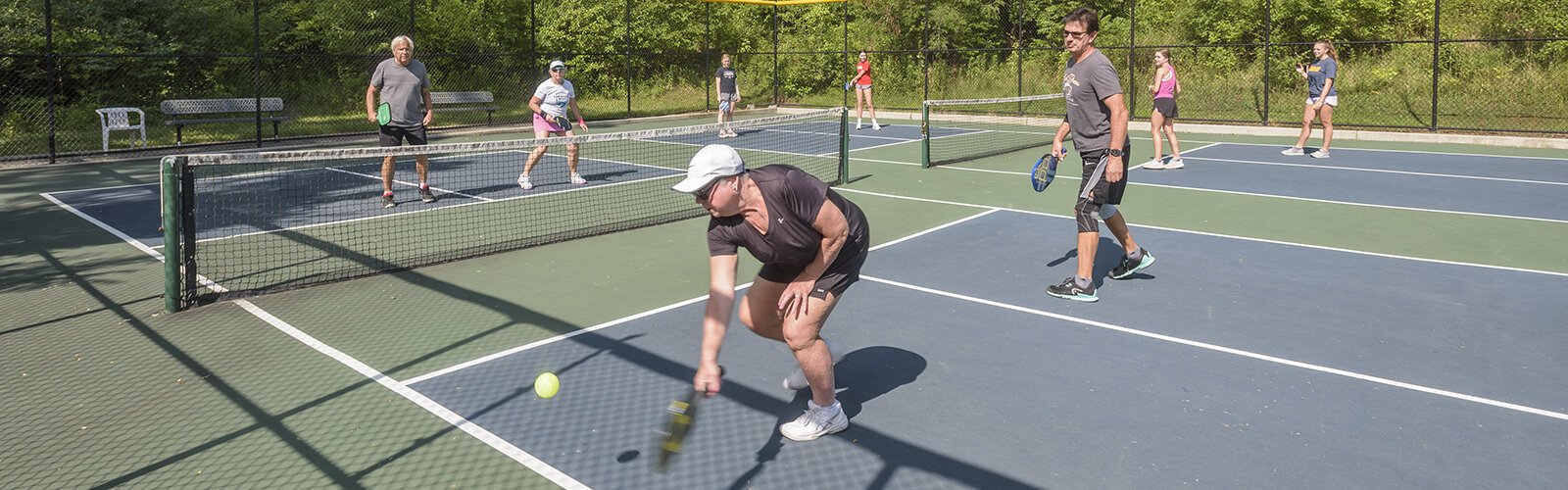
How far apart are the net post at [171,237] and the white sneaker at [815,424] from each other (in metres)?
4.85

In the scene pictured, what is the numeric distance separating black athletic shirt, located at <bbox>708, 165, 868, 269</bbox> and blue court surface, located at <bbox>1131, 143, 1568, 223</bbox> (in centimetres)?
1008

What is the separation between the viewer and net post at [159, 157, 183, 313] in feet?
23.4

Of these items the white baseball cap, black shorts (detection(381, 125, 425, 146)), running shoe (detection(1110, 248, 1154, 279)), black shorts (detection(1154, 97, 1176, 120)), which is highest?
black shorts (detection(1154, 97, 1176, 120))

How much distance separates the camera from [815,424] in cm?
477

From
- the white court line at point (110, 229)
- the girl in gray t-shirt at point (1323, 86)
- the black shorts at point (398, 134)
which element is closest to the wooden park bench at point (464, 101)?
the white court line at point (110, 229)

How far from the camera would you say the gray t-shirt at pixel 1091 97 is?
23.2 feet

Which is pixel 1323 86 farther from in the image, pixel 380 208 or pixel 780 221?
pixel 780 221

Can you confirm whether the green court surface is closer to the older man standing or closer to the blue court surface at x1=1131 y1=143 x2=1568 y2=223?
the blue court surface at x1=1131 y1=143 x2=1568 y2=223

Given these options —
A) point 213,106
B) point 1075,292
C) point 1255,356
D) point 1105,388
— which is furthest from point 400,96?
point 213,106

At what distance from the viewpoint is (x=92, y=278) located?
8.27 metres

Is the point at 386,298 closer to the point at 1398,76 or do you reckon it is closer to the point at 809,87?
the point at 1398,76

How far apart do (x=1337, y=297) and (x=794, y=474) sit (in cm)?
493

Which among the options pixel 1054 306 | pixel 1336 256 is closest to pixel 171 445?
pixel 1054 306

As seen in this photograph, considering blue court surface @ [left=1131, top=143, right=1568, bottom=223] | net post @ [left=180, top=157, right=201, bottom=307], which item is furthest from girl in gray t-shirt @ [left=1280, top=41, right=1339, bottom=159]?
net post @ [left=180, top=157, right=201, bottom=307]
